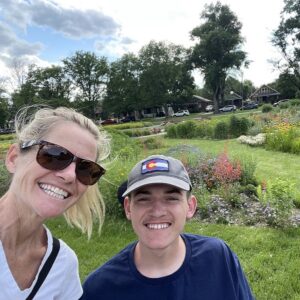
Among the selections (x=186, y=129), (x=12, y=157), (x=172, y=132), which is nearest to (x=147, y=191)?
(x=12, y=157)

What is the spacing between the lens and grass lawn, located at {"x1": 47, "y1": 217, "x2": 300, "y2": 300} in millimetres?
4531

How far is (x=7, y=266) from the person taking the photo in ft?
6.52

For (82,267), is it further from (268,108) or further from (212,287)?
(268,108)

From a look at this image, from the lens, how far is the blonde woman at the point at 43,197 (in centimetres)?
205

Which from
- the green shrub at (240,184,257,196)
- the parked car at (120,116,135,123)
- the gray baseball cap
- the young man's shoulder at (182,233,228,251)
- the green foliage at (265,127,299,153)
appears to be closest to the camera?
the gray baseball cap

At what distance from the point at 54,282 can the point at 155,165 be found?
0.82 metres

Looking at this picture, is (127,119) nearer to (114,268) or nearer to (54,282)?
(114,268)

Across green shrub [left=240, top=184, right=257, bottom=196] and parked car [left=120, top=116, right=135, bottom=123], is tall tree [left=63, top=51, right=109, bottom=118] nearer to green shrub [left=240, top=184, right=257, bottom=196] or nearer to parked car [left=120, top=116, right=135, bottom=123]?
parked car [left=120, top=116, right=135, bottom=123]

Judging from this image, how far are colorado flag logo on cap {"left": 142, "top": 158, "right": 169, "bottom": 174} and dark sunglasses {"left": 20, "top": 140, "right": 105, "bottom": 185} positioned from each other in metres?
0.27

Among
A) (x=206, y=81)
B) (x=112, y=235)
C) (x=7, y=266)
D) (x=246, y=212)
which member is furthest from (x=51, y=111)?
(x=206, y=81)

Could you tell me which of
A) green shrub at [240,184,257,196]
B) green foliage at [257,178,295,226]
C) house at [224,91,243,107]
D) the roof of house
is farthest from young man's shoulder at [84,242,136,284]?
the roof of house

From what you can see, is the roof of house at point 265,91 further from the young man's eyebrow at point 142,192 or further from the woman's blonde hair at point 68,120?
the young man's eyebrow at point 142,192

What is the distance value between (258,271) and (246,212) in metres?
2.46

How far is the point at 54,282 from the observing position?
2111 millimetres
